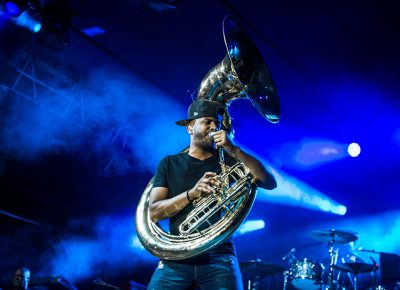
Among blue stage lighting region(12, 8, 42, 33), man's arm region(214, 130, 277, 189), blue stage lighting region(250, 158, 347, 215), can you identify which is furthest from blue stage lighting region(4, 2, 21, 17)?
blue stage lighting region(250, 158, 347, 215)

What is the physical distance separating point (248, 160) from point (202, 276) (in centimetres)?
86

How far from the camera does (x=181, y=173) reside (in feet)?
11.6

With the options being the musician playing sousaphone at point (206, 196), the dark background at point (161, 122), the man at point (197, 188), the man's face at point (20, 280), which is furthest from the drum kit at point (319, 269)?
the man at point (197, 188)

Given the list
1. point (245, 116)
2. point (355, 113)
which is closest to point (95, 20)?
point (245, 116)

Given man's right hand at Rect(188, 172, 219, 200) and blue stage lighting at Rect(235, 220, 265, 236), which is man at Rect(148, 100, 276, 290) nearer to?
man's right hand at Rect(188, 172, 219, 200)

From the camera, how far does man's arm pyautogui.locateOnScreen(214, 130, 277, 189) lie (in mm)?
3129

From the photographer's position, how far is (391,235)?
10.4 meters

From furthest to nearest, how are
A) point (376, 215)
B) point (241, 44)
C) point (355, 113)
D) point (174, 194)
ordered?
point (376, 215) < point (355, 113) < point (241, 44) < point (174, 194)

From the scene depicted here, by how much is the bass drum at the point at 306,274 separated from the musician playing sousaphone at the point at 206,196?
6.21 metres

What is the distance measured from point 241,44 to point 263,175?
1470mm

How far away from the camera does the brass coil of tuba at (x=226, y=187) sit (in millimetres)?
3143

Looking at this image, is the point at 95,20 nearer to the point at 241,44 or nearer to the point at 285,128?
the point at 241,44

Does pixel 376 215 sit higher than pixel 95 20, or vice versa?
pixel 95 20

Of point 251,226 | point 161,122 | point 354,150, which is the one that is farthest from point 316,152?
point 161,122
